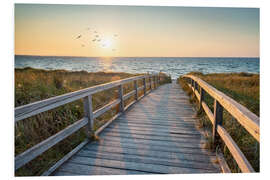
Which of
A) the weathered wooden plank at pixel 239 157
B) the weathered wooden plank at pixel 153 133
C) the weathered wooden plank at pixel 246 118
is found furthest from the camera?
the weathered wooden plank at pixel 153 133

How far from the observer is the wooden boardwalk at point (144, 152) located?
2.00m

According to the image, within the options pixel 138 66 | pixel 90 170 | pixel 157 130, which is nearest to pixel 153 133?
pixel 157 130

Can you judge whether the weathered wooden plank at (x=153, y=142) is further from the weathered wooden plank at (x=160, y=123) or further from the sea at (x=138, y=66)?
the sea at (x=138, y=66)

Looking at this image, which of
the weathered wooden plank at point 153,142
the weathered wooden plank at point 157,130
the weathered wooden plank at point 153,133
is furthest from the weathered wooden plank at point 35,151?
the weathered wooden plank at point 157,130

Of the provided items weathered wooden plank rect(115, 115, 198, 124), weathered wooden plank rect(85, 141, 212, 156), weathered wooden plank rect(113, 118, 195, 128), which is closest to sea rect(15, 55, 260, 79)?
weathered wooden plank rect(115, 115, 198, 124)

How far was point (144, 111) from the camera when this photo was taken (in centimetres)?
441

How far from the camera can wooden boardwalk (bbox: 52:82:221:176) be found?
6.57ft

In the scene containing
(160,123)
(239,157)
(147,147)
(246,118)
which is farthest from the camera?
(160,123)

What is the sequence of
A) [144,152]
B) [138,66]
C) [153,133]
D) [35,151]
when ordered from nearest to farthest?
[35,151] → [144,152] → [153,133] → [138,66]

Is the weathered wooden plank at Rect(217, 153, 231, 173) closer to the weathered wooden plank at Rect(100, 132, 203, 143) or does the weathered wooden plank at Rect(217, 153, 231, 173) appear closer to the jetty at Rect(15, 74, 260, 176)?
the jetty at Rect(15, 74, 260, 176)

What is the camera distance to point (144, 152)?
2.36 metres

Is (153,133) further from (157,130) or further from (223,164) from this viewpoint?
(223,164)

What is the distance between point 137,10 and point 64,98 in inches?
132
